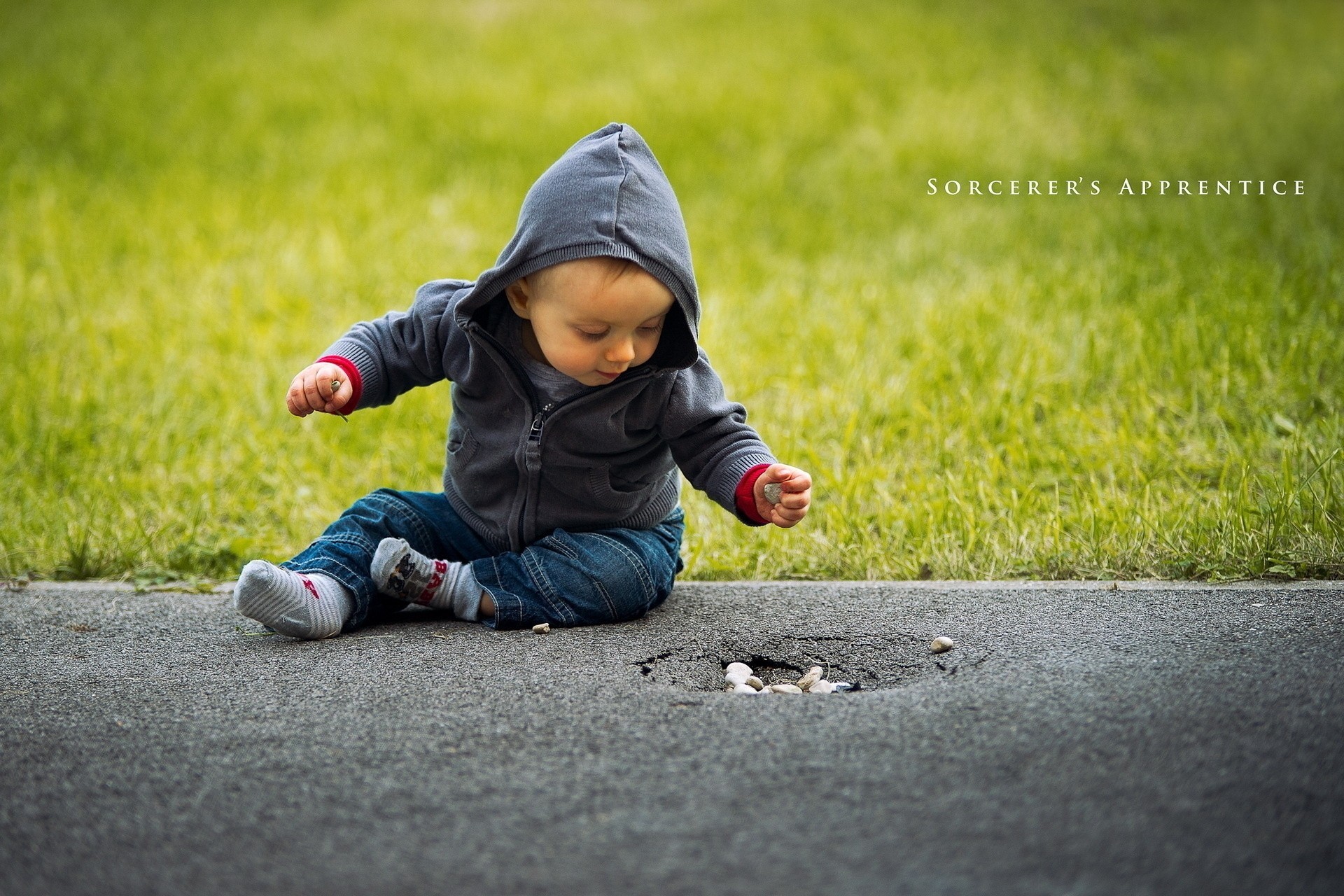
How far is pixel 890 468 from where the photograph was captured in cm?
329

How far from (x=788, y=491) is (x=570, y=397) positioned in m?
0.46

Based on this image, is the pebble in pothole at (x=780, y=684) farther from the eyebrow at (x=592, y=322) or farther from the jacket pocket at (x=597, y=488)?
the eyebrow at (x=592, y=322)

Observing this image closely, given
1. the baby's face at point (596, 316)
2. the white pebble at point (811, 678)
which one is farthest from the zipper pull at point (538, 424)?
the white pebble at point (811, 678)

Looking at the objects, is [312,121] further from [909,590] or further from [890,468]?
[909,590]

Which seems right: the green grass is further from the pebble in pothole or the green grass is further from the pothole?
the pebble in pothole

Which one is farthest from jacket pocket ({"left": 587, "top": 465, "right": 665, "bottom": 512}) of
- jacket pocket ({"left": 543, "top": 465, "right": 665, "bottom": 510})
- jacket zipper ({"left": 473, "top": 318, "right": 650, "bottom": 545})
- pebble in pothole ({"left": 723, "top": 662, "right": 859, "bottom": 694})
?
pebble in pothole ({"left": 723, "top": 662, "right": 859, "bottom": 694})

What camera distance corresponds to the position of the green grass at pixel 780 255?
3.03 metres

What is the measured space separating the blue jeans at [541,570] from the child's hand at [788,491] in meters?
0.33

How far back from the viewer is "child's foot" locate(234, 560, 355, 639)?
86.5 inches

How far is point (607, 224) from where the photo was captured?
6.92 feet

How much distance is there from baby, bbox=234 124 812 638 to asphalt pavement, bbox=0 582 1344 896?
10 centimetres

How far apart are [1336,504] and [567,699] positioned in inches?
69.1

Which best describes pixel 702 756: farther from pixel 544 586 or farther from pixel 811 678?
pixel 544 586

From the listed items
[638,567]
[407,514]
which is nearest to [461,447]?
[407,514]
